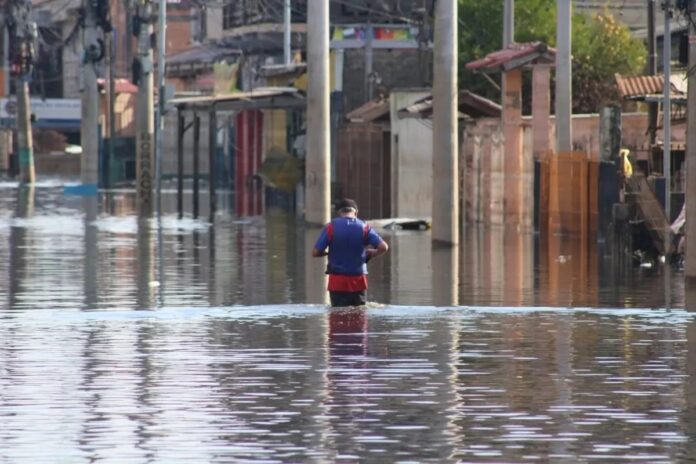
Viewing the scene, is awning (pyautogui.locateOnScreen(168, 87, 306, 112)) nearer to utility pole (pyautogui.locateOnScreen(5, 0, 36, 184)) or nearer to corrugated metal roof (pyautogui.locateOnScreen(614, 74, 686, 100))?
corrugated metal roof (pyautogui.locateOnScreen(614, 74, 686, 100))

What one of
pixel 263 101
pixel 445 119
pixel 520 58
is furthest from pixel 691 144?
pixel 263 101

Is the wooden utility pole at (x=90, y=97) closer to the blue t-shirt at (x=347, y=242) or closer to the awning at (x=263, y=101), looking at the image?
the awning at (x=263, y=101)

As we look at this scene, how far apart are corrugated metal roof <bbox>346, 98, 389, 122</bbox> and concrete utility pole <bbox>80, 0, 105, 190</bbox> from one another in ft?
47.9

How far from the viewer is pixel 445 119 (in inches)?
1455

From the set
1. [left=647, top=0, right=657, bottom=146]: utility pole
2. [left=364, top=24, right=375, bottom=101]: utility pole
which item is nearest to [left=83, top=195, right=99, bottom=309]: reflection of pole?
[left=364, top=24, right=375, bottom=101]: utility pole

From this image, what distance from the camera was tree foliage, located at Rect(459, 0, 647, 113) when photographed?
55.4 metres

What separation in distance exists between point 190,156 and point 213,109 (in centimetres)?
3883

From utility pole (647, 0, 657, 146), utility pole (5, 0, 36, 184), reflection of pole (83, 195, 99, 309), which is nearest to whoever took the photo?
reflection of pole (83, 195, 99, 309)

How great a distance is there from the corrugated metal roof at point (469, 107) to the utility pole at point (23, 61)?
103ft

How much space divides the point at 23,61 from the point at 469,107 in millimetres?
31782

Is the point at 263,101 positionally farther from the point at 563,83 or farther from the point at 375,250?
the point at 375,250

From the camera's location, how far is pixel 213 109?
54.7 metres

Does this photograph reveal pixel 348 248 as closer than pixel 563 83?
Yes

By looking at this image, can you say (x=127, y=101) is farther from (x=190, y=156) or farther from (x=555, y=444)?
(x=555, y=444)
